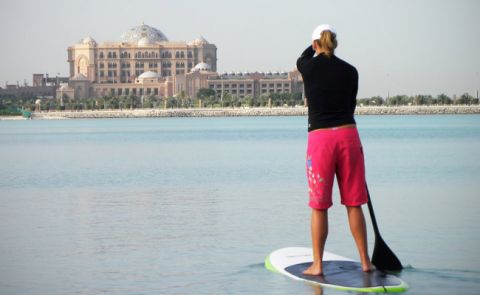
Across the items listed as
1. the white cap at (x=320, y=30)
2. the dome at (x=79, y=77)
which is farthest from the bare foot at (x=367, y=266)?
the dome at (x=79, y=77)

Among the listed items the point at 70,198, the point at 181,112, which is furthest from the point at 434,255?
the point at 181,112

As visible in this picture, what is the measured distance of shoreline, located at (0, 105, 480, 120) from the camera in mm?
156125

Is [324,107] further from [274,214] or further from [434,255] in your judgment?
[274,214]

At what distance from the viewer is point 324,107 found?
9.21 metres

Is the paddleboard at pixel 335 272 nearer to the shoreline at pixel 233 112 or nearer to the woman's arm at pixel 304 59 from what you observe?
the woman's arm at pixel 304 59

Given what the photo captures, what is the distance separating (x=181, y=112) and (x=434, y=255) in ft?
495

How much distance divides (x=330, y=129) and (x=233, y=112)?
15121 centimetres

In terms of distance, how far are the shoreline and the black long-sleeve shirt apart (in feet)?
473

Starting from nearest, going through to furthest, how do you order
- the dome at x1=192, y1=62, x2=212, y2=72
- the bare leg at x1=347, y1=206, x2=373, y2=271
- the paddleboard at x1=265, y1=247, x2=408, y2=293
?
the paddleboard at x1=265, y1=247, x2=408, y2=293
the bare leg at x1=347, y1=206, x2=373, y2=271
the dome at x1=192, y1=62, x2=212, y2=72

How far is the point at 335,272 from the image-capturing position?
9.81m

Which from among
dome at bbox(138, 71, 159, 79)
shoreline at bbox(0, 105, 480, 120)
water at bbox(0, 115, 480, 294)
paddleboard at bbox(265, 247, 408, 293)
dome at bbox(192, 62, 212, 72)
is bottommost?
shoreline at bbox(0, 105, 480, 120)

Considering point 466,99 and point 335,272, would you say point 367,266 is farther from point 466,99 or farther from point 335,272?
point 466,99

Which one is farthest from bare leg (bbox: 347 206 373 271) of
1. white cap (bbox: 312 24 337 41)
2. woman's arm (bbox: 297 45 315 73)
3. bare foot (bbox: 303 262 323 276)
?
white cap (bbox: 312 24 337 41)

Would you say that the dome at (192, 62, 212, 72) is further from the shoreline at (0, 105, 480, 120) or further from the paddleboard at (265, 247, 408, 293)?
the paddleboard at (265, 247, 408, 293)
